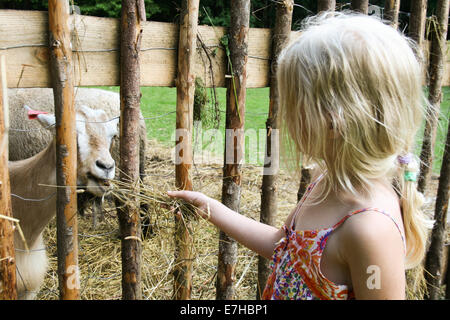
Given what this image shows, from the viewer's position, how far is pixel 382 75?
4.29 ft

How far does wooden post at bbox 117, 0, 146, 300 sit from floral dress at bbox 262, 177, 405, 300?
2.76 feet

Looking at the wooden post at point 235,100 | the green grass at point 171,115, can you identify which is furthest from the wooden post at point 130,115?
the green grass at point 171,115

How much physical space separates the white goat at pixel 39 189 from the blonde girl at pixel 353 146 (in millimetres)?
1727

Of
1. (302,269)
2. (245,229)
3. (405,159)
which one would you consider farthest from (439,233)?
(302,269)

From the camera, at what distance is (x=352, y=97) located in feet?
4.34

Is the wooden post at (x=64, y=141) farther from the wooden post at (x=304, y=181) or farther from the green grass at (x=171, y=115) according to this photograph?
the green grass at (x=171, y=115)

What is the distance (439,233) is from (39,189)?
3.15 meters

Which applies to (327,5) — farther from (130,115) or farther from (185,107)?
(130,115)

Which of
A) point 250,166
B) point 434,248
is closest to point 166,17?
point 250,166

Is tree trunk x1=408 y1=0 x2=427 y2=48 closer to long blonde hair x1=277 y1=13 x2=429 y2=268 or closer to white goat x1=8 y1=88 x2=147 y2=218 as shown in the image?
long blonde hair x1=277 y1=13 x2=429 y2=268

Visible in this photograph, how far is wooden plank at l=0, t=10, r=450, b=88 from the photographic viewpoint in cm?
196

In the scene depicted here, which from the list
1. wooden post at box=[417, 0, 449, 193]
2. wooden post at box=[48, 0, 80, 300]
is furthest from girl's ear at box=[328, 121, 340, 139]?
wooden post at box=[417, 0, 449, 193]

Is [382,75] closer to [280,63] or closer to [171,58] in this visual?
[280,63]
